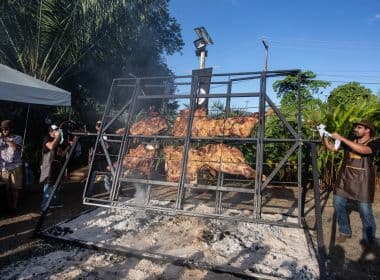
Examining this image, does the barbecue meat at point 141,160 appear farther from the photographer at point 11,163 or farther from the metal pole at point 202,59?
the metal pole at point 202,59

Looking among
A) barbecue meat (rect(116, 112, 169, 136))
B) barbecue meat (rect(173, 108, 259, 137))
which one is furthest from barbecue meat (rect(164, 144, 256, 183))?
barbecue meat (rect(116, 112, 169, 136))

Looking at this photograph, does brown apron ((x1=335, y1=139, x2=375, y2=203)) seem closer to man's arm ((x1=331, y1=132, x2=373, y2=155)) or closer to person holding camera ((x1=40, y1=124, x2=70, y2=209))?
man's arm ((x1=331, y1=132, x2=373, y2=155))

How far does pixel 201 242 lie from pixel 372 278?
7.50 feet

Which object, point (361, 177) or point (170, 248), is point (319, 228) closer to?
point (361, 177)

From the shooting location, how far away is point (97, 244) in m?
4.00

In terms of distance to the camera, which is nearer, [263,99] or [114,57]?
[263,99]

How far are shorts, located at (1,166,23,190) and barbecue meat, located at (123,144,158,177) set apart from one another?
98.8 inches

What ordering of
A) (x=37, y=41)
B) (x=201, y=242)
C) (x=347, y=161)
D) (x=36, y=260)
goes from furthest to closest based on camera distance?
(x=37, y=41)
(x=347, y=161)
(x=201, y=242)
(x=36, y=260)

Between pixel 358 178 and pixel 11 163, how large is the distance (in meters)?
6.46

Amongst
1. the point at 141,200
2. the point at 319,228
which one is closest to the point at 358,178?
the point at 319,228

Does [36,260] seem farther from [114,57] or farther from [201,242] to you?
[114,57]

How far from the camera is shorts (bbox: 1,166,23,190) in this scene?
5780 mm

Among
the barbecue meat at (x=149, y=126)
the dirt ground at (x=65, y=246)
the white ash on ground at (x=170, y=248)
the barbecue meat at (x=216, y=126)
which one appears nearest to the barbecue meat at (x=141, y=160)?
the barbecue meat at (x=149, y=126)

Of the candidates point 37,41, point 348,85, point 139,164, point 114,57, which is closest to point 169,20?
point 114,57
